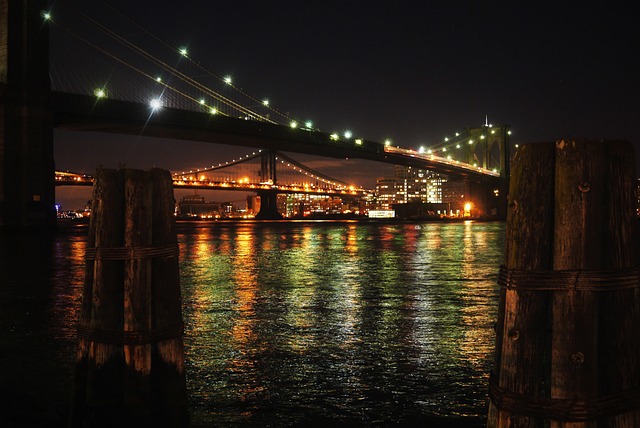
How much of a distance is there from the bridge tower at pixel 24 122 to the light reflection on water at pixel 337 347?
97.8 feet

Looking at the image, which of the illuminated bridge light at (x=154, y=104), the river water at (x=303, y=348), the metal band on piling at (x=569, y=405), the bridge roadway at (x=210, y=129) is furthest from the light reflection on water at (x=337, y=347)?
the illuminated bridge light at (x=154, y=104)

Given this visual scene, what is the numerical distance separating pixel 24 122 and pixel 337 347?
131 ft

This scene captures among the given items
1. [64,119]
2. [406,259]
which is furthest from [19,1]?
[406,259]

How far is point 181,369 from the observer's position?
445 cm

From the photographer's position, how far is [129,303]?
414 centimetres

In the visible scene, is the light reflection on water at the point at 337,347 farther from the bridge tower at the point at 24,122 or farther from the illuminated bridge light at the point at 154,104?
the illuminated bridge light at the point at 154,104

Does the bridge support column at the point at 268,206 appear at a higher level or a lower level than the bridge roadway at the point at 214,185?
lower

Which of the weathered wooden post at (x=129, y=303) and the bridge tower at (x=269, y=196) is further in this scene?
the bridge tower at (x=269, y=196)

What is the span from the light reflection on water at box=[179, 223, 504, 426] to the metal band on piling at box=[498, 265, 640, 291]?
7.00 feet

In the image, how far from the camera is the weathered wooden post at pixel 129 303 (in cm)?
416

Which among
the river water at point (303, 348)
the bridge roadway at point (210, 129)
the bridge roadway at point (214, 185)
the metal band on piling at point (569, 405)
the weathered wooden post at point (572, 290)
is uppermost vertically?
the bridge roadway at point (210, 129)

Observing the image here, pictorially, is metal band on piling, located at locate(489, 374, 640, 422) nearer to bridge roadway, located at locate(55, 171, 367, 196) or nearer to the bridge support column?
bridge roadway, located at locate(55, 171, 367, 196)

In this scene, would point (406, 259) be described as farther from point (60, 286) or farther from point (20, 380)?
point (20, 380)

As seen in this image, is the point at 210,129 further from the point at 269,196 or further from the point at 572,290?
the point at 572,290
